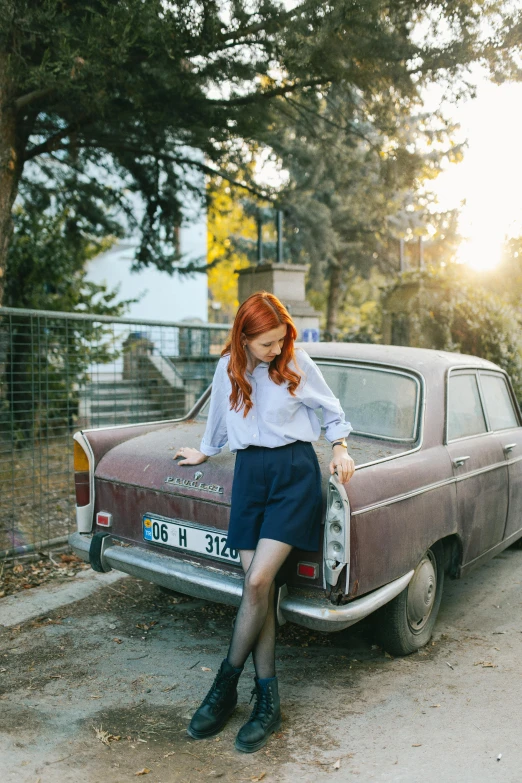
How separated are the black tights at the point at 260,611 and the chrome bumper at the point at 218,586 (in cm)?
17

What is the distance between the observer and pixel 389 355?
14.8ft

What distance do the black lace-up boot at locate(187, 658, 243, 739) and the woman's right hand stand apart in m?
1.05

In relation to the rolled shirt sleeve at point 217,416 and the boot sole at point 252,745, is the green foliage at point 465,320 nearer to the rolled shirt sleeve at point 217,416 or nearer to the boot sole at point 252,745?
the rolled shirt sleeve at point 217,416

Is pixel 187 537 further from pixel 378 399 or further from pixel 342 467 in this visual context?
pixel 378 399

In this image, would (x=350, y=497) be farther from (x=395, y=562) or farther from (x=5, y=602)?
(x=5, y=602)

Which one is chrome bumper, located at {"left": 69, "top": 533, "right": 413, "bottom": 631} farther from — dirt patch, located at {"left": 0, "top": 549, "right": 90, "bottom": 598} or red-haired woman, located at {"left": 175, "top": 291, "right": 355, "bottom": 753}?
dirt patch, located at {"left": 0, "top": 549, "right": 90, "bottom": 598}

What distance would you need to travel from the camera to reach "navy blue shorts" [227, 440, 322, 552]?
3.08m

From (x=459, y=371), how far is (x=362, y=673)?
6.70ft

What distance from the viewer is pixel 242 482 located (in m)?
3.19

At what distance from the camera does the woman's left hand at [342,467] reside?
10.3 feet

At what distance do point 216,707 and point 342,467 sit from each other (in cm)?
116

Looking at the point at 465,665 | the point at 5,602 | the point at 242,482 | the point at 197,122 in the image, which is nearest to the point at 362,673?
the point at 465,665

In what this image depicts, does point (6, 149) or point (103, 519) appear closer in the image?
point (103, 519)

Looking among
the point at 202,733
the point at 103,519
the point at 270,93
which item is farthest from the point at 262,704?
the point at 270,93
